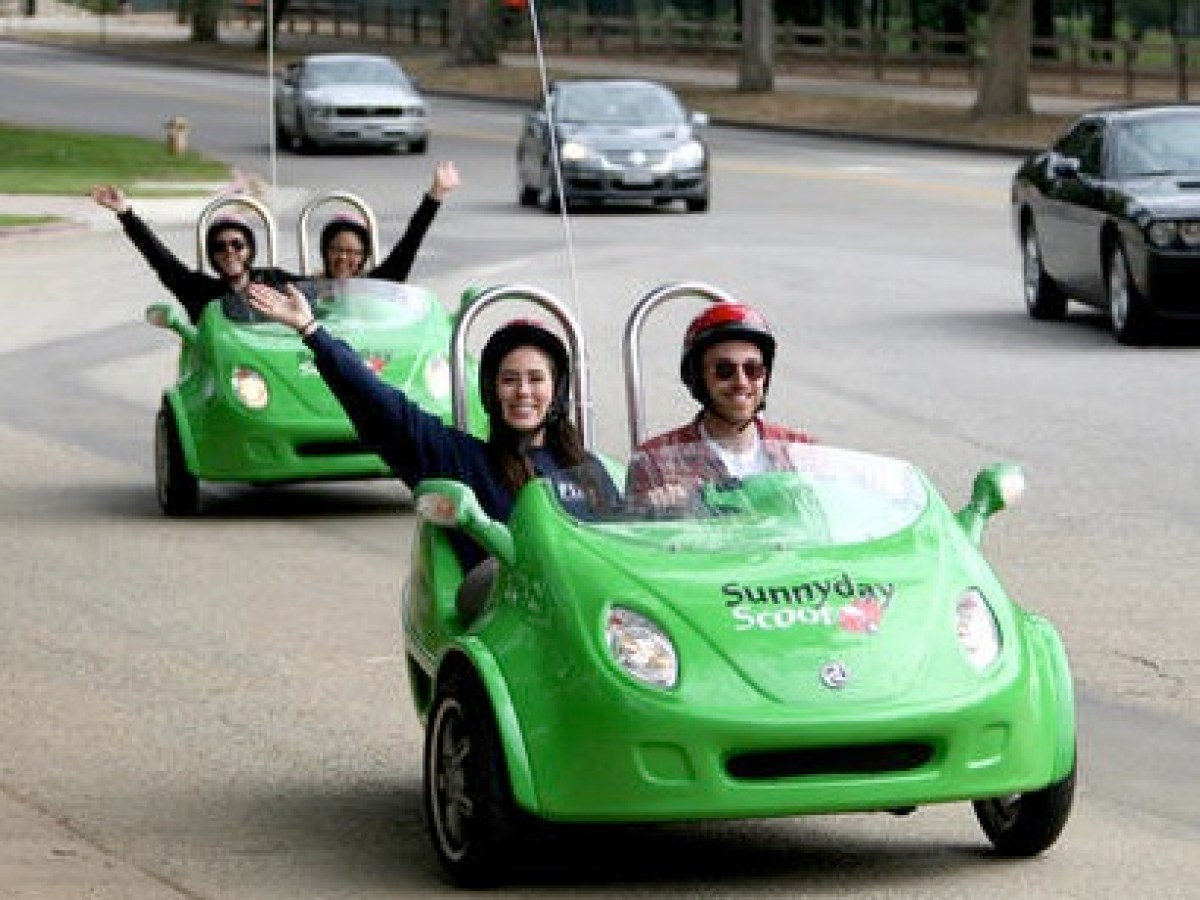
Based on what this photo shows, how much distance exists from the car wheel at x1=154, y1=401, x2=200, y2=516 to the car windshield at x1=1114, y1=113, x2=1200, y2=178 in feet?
33.9

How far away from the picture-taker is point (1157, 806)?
32.4ft

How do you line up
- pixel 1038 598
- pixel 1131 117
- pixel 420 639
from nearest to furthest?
pixel 420 639
pixel 1038 598
pixel 1131 117

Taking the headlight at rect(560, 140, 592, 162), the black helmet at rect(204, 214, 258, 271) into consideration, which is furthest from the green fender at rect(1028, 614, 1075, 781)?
the headlight at rect(560, 140, 592, 162)

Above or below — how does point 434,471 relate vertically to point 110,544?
above

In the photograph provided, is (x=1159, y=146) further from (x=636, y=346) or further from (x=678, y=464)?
(x=678, y=464)

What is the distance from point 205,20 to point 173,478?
3467 inches

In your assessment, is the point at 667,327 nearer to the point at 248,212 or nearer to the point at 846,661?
the point at 248,212

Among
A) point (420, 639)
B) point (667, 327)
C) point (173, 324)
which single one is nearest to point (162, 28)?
point (667, 327)

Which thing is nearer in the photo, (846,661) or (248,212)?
(846,661)

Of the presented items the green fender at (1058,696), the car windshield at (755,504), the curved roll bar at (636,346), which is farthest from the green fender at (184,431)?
A: the green fender at (1058,696)

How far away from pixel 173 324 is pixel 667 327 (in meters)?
9.68

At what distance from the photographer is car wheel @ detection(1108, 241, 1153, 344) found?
24.6 m

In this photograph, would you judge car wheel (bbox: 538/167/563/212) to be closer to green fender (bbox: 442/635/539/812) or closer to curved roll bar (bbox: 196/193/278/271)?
curved roll bar (bbox: 196/193/278/271)

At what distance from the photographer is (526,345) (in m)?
9.74
